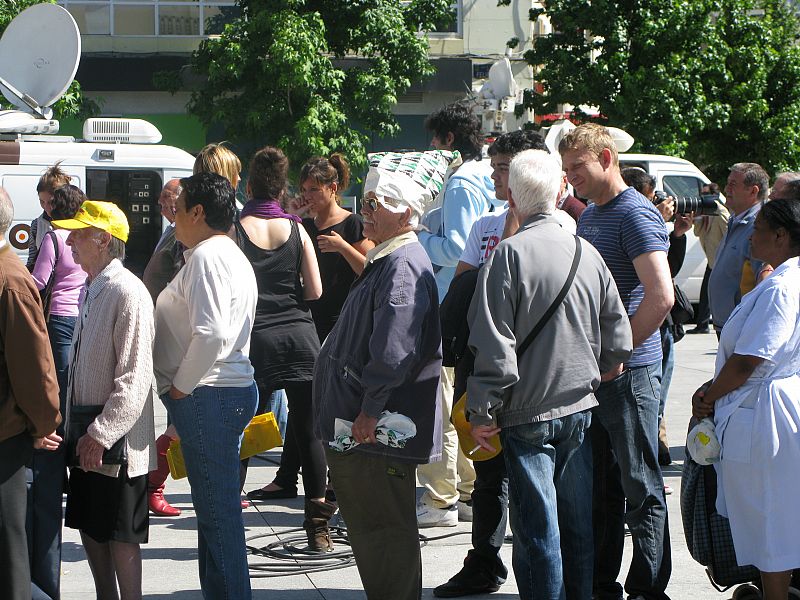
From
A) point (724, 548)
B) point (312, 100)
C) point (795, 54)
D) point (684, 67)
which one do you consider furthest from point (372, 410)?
point (795, 54)

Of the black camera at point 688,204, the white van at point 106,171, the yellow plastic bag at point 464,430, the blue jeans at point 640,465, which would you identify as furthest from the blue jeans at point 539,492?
the white van at point 106,171

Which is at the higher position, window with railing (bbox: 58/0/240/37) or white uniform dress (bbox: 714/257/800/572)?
window with railing (bbox: 58/0/240/37)

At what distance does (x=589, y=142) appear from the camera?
184 inches

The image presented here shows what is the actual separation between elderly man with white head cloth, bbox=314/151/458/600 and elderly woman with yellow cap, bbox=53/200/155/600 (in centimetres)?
70

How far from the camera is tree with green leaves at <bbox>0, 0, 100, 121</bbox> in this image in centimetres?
1662

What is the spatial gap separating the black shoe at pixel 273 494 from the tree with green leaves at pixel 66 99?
1165 cm

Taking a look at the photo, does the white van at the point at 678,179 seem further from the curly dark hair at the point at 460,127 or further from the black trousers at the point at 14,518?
the black trousers at the point at 14,518

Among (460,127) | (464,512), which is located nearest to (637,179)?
(460,127)

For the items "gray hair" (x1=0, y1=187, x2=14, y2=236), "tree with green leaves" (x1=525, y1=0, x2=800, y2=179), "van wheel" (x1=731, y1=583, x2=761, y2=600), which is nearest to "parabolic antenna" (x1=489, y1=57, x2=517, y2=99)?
"tree with green leaves" (x1=525, y1=0, x2=800, y2=179)

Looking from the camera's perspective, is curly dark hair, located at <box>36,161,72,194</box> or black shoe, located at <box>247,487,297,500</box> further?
curly dark hair, located at <box>36,161,72,194</box>

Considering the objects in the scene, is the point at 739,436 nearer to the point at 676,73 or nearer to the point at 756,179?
the point at 756,179

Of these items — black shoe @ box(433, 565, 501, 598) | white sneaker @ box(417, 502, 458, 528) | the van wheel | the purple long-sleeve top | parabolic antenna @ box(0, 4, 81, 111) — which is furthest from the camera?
parabolic antenna @ box(0, 4, 81, 111)

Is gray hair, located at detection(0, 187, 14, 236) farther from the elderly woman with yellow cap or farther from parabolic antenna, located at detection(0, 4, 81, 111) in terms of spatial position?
parabolic antenna, located at detection(0, 4, 81, 111)

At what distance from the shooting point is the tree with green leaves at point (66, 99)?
54.5 ft
